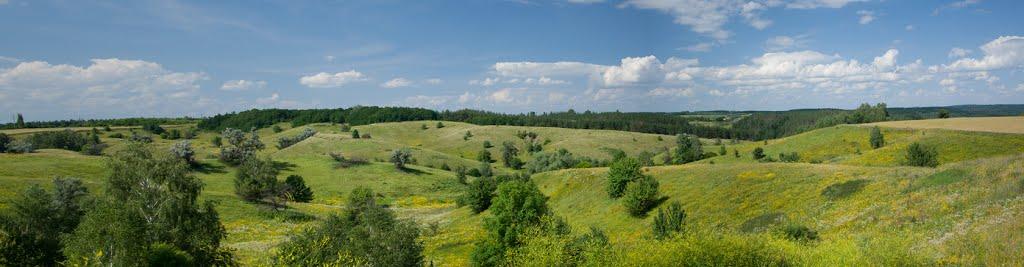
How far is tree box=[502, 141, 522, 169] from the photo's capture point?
520ft

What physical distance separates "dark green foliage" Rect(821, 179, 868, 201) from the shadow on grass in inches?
4172

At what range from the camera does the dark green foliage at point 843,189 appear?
43388 mm

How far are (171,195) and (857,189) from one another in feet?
174

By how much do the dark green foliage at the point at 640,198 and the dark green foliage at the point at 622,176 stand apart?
5232mm

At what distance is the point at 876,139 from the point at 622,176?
56761mm

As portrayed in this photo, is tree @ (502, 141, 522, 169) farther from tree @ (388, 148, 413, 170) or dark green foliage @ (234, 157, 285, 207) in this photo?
dark green foliage @ (234, 157, 285, 207)

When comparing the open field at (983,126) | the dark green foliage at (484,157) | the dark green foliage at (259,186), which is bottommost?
the dark green foliage at (484,157)

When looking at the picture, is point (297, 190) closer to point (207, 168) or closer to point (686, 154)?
point (207, 168)

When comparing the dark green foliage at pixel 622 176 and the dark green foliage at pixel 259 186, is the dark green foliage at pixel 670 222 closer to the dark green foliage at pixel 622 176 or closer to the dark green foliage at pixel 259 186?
the dark green foliage at pixel 622 176

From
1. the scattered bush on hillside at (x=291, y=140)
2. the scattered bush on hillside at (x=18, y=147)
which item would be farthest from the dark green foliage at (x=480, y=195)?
the scattered bush on hillside at (x=291, y=140)

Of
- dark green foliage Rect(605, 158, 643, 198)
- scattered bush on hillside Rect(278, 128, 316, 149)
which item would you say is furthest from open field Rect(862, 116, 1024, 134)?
scattered bush on hillside Rect(278, 128, 316, 149)

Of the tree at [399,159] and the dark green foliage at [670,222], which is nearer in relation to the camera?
the dark green foliage at [670,222]

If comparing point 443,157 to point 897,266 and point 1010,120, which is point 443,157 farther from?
point 897,266

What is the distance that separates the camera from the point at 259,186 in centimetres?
7938
